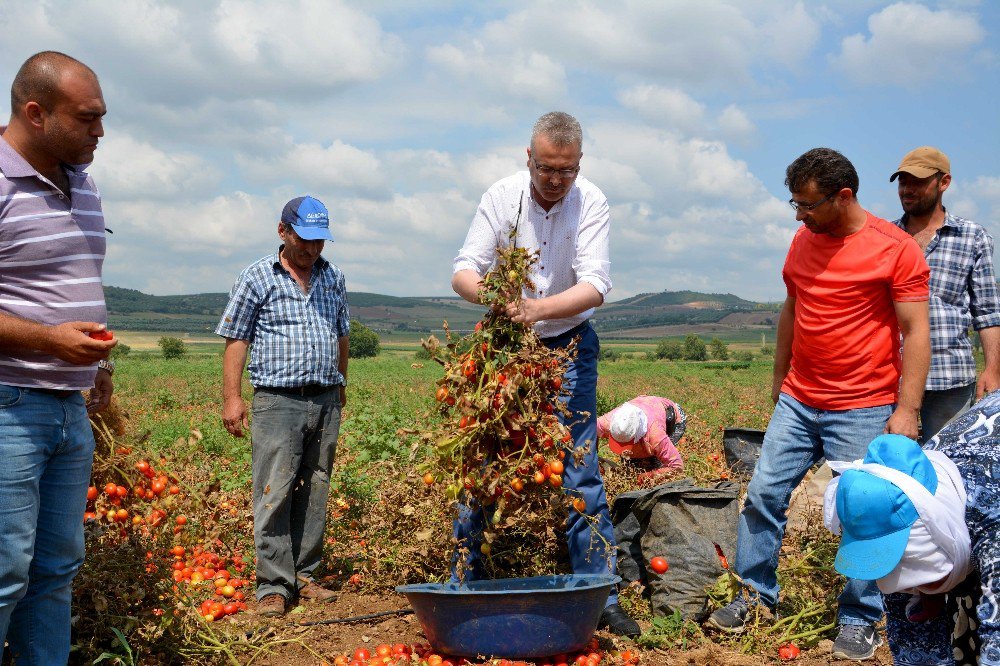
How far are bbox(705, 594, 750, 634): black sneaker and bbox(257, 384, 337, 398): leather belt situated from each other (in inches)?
96.8

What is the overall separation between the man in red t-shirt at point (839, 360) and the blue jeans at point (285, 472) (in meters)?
2.35

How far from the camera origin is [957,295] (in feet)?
15.8

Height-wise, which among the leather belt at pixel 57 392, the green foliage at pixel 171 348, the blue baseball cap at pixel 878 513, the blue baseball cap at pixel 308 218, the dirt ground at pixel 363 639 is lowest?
the green foliage at pixel 171 348

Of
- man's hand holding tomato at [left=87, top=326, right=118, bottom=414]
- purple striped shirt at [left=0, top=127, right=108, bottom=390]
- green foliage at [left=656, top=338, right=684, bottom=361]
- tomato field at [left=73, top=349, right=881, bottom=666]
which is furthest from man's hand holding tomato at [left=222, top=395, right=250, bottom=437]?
green foliage at [left=656, top=338, right=684, bottom=361]

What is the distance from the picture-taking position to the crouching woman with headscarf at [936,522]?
79.4 inches

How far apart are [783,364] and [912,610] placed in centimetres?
240

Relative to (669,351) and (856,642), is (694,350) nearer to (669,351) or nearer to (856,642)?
(669,351)

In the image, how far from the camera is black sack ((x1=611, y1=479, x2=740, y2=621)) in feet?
14.9

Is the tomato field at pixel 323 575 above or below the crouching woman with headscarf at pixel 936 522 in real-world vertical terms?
Answer: below

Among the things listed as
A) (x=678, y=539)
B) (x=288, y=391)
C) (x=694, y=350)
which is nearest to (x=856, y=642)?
(x=678, y=539)

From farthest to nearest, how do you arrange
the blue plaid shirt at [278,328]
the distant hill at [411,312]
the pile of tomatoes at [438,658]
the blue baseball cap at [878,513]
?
1. the distant hill at [411,312]
2. the blue plaid shirt at [278,328]
3. the pile of tomatoes at [438,658]
4. the blue baseball cap at [878,513]

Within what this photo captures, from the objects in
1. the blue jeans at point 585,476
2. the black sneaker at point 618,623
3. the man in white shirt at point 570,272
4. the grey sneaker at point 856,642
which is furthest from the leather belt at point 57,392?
the grey sneaker at point 856,642

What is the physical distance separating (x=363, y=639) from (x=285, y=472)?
1.05 metres

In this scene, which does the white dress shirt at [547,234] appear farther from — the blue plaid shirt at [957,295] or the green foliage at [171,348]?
→ the green foliage at [171,348]
